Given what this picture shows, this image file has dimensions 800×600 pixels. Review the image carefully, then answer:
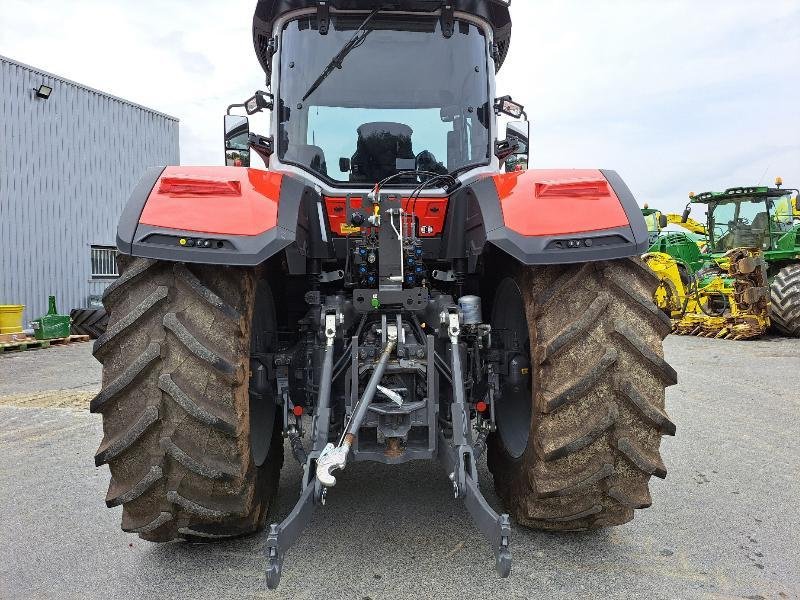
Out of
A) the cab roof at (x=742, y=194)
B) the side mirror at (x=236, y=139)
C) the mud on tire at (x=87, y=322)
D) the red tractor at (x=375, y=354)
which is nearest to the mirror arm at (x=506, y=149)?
the red tractor at (x=375, y=354)

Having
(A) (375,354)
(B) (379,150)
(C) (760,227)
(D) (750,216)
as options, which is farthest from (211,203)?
(D) (750,216)

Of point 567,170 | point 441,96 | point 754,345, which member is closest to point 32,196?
point 441,96

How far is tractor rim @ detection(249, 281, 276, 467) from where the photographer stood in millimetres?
2740

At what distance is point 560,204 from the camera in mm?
2334

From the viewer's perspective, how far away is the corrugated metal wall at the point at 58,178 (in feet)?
42.0

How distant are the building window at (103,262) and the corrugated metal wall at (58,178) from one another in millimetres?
201

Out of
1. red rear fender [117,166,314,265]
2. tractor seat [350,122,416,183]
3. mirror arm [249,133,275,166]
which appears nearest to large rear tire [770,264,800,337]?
tractor seat [350,122,416,183]

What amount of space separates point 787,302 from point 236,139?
461 inches

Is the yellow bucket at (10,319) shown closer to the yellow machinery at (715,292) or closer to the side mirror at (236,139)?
the side mirror at (236,139)

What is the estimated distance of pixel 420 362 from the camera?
246 centimetres

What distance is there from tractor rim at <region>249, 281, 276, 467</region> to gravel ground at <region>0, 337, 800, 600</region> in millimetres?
380

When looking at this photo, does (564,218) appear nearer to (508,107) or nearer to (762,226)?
(508,107)

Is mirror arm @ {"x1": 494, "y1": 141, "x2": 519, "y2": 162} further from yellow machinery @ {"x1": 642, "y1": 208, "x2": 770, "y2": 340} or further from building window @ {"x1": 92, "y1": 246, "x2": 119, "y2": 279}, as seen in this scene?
building window @ {"x1": 92, "y1": 246, "x2": 119, "y2": 279}

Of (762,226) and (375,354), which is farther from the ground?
(762,226)
